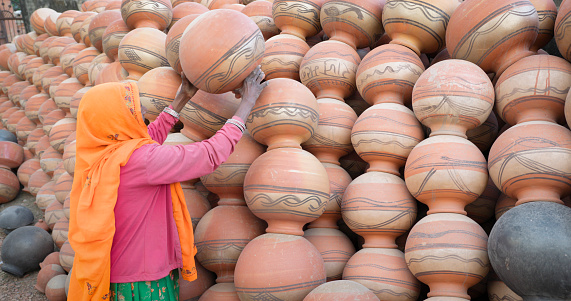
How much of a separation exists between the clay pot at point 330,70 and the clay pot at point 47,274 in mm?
3149

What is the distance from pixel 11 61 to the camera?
869 cm

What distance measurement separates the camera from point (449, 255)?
2568 mm

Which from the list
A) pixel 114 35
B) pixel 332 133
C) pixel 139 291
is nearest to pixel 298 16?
pixel 332 133

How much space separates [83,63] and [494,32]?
507cm

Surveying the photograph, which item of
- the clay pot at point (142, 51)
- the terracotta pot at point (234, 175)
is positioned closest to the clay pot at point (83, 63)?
the clay pot at point (142, 51)

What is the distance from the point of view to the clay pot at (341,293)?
7.89ft

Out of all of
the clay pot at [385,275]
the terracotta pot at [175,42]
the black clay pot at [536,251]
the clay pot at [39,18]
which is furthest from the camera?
the clay pot at [39,18]

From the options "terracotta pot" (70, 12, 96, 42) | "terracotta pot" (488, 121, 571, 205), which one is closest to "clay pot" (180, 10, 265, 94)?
"terracotta pot" (488, 121, 571, 205)

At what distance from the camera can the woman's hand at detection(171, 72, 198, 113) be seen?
9.94ft

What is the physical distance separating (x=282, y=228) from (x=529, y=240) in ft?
4.91

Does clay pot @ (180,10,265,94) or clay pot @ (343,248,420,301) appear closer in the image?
clay pot @ (180,10,265,94)

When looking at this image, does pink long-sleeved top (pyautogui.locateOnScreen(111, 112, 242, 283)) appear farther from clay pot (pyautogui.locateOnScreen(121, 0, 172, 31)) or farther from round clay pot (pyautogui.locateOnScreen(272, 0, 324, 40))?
clay pot (pyautogui.locateOnScreen(121, 0, 172, 31))

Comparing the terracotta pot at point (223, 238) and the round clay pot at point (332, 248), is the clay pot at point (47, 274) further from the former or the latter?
the round clay pot at point (332, 248)

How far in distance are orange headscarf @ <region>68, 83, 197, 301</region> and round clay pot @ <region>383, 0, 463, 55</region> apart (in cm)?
225
